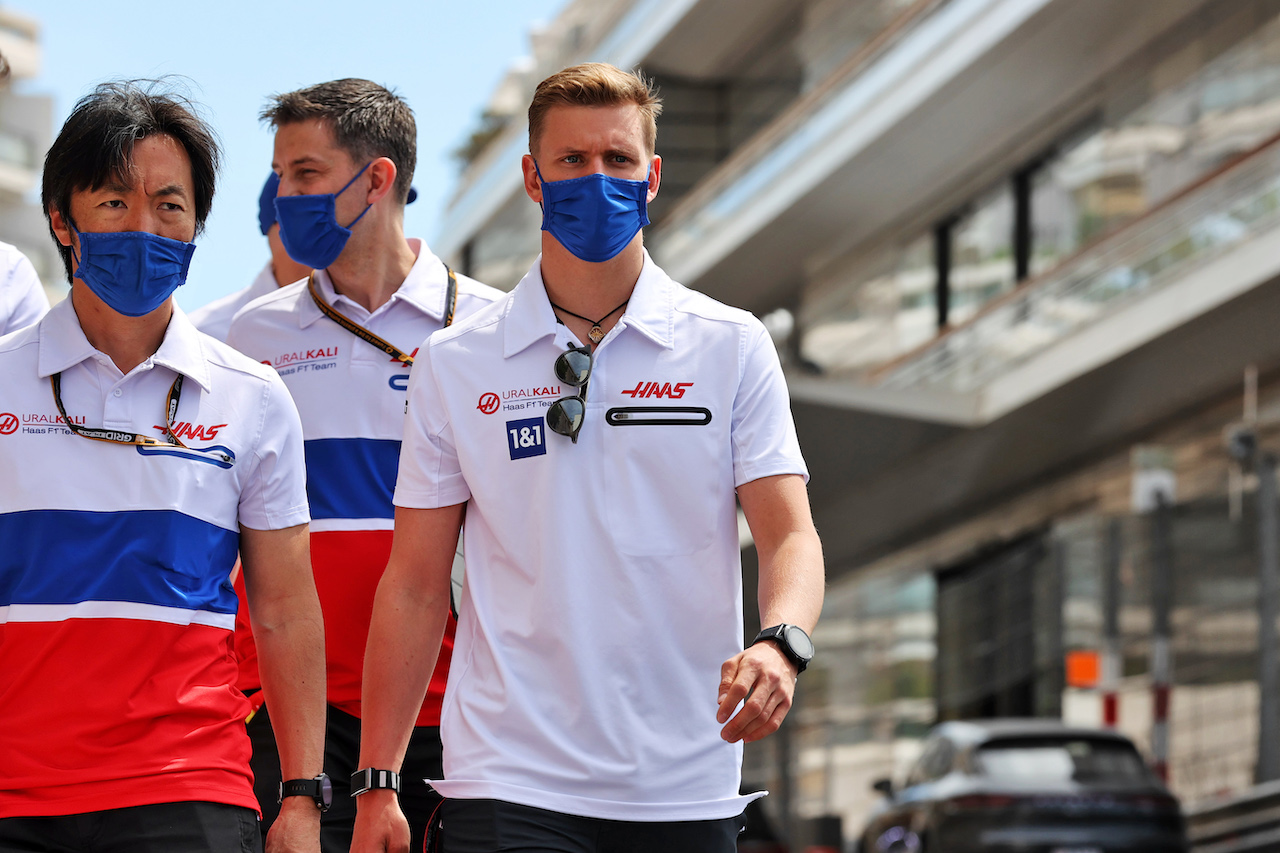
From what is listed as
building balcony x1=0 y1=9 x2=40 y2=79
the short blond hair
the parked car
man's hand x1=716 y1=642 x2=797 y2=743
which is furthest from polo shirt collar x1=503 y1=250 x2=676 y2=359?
building balcony x1=0 y1=9 x2=40 y2=79

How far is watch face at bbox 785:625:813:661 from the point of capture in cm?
A: 318

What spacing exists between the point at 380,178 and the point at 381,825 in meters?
2.12

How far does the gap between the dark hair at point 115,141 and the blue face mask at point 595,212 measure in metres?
0.75

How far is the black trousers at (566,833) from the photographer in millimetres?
3406

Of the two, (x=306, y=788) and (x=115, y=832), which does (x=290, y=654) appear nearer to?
(x=306, y=788)

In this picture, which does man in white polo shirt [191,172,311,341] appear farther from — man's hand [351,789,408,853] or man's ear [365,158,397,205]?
man's hand [351,789,408,853]

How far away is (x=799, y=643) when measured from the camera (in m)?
3.21

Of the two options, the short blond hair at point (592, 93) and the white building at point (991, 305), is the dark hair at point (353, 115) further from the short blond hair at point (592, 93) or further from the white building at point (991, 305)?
the white building at point (991, 305)

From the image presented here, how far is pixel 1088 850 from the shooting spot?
13156 mm

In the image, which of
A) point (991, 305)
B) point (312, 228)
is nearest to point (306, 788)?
point (312, 228)

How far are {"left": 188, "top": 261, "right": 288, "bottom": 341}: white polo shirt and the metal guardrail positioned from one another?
1114 cm

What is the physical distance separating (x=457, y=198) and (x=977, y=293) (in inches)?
425

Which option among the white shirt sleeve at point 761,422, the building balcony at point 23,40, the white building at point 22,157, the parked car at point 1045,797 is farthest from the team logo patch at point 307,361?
the building balcony at point 23,40

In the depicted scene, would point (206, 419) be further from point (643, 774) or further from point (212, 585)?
point (643, 774)
